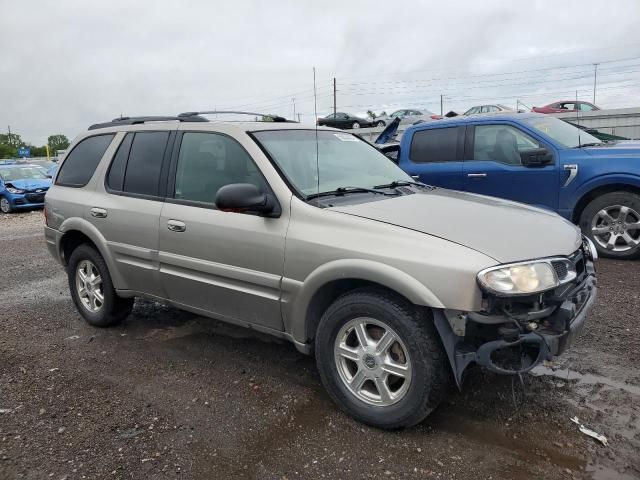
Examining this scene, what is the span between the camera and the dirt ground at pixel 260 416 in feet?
8.99

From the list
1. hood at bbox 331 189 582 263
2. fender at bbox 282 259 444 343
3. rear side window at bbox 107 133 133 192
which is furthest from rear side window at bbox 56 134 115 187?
hood at bbox 331 189 582 263

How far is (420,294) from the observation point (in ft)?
8.88

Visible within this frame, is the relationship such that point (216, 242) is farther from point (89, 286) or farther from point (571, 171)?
point (571, 171)

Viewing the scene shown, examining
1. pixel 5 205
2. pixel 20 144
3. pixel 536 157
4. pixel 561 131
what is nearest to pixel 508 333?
pixel 536 157

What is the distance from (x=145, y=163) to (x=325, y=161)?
1.54 m

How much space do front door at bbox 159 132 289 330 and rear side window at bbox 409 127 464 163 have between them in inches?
167

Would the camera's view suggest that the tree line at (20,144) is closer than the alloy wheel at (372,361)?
No

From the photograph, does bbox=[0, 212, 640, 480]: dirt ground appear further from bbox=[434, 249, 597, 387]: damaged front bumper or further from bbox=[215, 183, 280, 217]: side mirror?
bbox=[215, 183, 280, 217]: side mirror

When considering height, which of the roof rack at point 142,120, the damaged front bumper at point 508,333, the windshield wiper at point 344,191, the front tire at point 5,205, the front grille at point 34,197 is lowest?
the front tire at point 5,205

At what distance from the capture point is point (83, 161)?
16.4 feet

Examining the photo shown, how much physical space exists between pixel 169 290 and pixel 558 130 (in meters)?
5.45

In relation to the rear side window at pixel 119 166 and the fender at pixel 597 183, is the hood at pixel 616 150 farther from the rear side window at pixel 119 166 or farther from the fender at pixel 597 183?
the rear side window at pixel 119 166

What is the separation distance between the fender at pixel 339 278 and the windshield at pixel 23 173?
658 inches

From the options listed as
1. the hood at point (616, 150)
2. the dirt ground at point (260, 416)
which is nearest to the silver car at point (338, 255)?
the dirt ground at point (260, 416)
